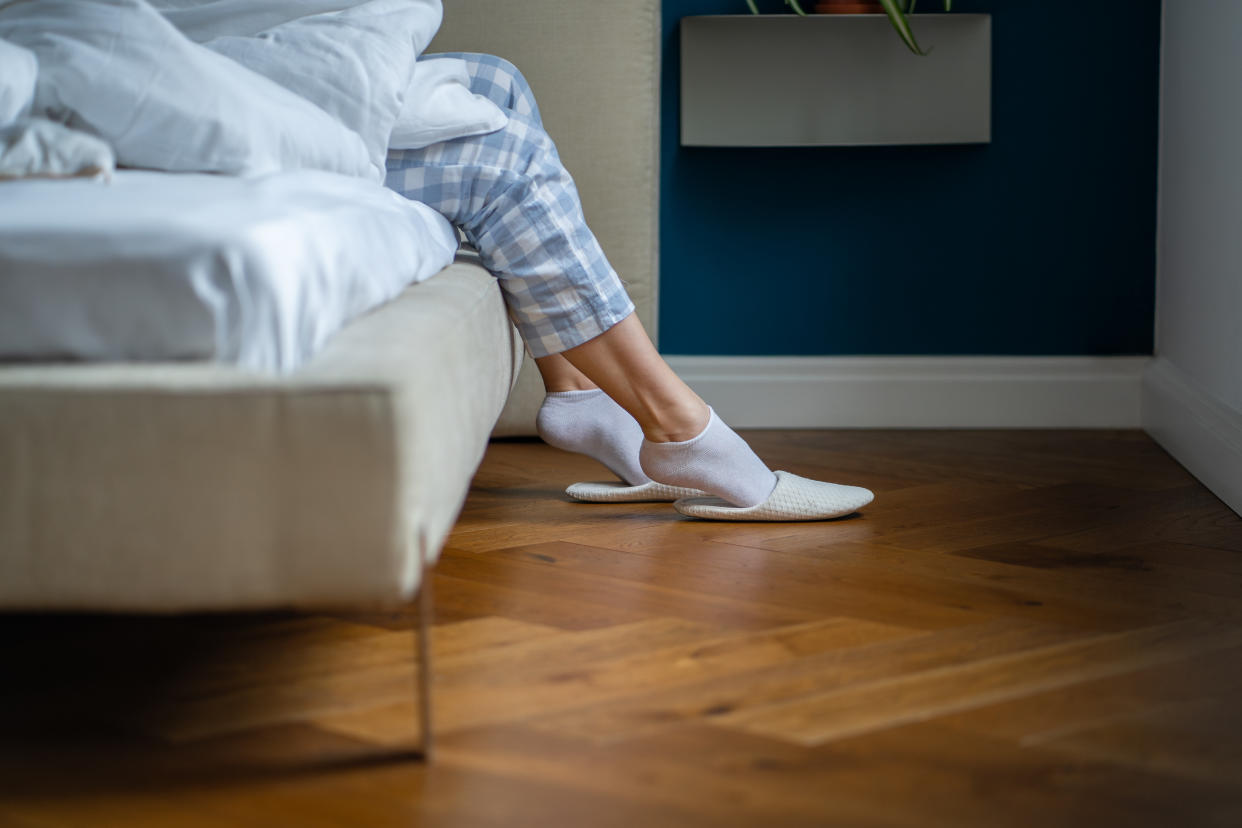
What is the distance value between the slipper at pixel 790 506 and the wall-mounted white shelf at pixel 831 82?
75cm

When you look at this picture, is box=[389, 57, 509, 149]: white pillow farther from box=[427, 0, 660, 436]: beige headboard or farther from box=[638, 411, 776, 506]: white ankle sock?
box=[427, 0, 660, 436]: beige headboard

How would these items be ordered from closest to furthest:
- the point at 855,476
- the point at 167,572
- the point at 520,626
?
the point at 167,572 → the point at 520,626 → the point at 855,476

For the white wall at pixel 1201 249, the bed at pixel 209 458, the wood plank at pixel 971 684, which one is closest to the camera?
the bed at pixel 209 458

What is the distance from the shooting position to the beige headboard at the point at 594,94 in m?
1.93

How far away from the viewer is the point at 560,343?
1356 millimetres

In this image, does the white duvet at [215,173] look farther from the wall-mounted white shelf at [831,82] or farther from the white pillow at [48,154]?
the wall-mounted white shelf at [831,82]

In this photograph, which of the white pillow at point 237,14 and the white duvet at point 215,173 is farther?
the white pillow at point 237,14

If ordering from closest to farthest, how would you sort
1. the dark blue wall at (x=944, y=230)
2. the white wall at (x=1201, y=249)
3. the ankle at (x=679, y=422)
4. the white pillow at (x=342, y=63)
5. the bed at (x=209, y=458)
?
the bed at (x=209, y=458) → the white pillow at (x=342, y=63) → the ankle at (x=679, y=422) → the white wall at (x=1201, y=249) → the dark blue wall at (x=944, y=230)

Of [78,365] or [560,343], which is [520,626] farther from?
[78,365]

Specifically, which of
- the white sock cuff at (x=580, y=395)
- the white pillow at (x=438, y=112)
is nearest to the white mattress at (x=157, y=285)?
the white pillow at (x=438, y=112)

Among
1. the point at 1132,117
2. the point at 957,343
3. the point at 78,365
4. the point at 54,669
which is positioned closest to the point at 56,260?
the point at 78,365

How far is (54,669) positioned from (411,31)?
0.68m

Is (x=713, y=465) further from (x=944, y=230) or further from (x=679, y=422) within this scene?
(x=944, y=230)

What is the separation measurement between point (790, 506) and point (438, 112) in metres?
0.58
